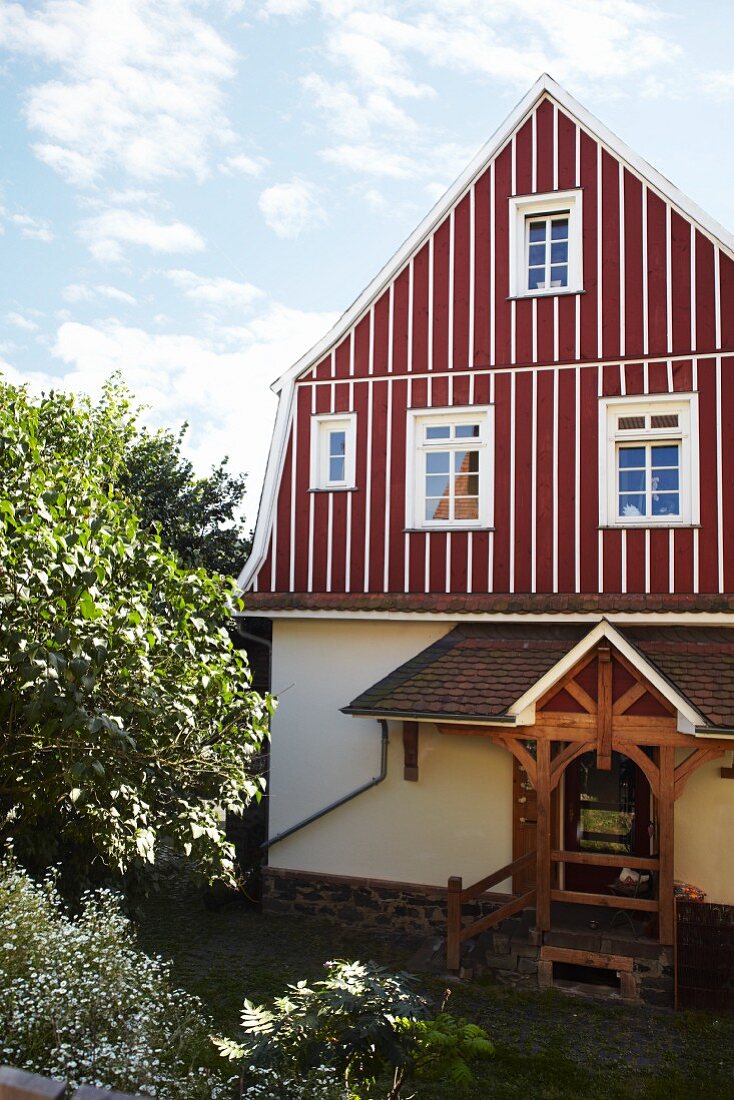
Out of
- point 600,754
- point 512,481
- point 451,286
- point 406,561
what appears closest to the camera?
point 600,754

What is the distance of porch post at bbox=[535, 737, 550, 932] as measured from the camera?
891 centimetres

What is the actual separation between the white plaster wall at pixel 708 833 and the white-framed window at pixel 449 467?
3889 mm

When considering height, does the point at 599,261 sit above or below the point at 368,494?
above

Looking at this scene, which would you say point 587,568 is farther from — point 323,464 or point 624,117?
point 624,117

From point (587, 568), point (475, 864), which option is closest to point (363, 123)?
point (587, 568)

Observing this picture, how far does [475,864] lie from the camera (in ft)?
34.6

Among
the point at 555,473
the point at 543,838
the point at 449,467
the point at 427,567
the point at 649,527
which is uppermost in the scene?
the point at 449,467

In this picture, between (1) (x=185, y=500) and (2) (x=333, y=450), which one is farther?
(1) (x=185, y=500)

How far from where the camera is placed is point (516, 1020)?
7953 millimetres

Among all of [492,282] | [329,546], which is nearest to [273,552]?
[329,546]

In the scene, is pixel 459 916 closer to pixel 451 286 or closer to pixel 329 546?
pixel 329 546

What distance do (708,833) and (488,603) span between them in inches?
136

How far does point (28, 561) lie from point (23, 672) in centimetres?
70

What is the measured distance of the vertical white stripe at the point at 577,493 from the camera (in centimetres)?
1070
